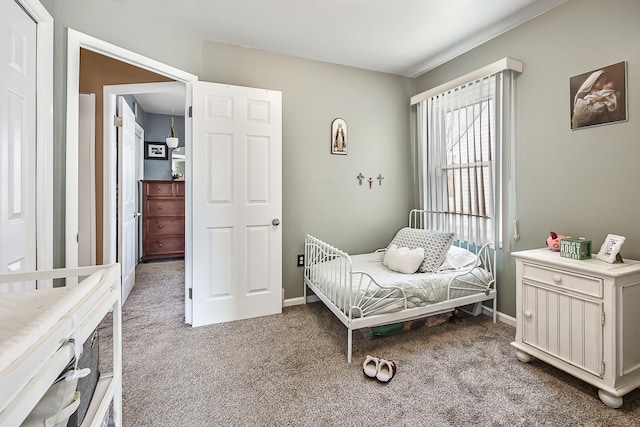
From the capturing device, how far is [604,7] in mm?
1866

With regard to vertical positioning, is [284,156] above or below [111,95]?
below

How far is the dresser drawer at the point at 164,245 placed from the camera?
15.5 feet

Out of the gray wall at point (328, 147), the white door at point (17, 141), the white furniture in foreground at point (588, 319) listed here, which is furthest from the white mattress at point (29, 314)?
the white furniture in foreground at point (588, 319)

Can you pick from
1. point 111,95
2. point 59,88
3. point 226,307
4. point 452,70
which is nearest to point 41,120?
point 59,88

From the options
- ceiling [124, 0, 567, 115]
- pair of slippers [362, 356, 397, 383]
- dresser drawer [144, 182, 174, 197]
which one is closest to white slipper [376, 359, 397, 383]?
pair of slippers [362, 356, 397, 383]

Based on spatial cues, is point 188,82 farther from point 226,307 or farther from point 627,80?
point 627,80

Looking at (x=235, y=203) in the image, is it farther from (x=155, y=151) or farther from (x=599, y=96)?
(x=155, y=151)

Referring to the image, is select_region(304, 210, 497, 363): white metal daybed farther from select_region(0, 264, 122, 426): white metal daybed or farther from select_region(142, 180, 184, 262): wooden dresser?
select_region(142, 180, 184, 262): wooden dresser

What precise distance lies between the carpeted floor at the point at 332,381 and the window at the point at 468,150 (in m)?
0.97

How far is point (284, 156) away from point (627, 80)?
2.53m

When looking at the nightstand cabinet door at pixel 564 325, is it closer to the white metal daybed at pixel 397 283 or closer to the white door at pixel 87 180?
the white metal daybed at pixel 397 283

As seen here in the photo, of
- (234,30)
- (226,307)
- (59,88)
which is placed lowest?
(226,307)

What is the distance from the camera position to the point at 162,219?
15.7 feet

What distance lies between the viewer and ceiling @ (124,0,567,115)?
2.13m
